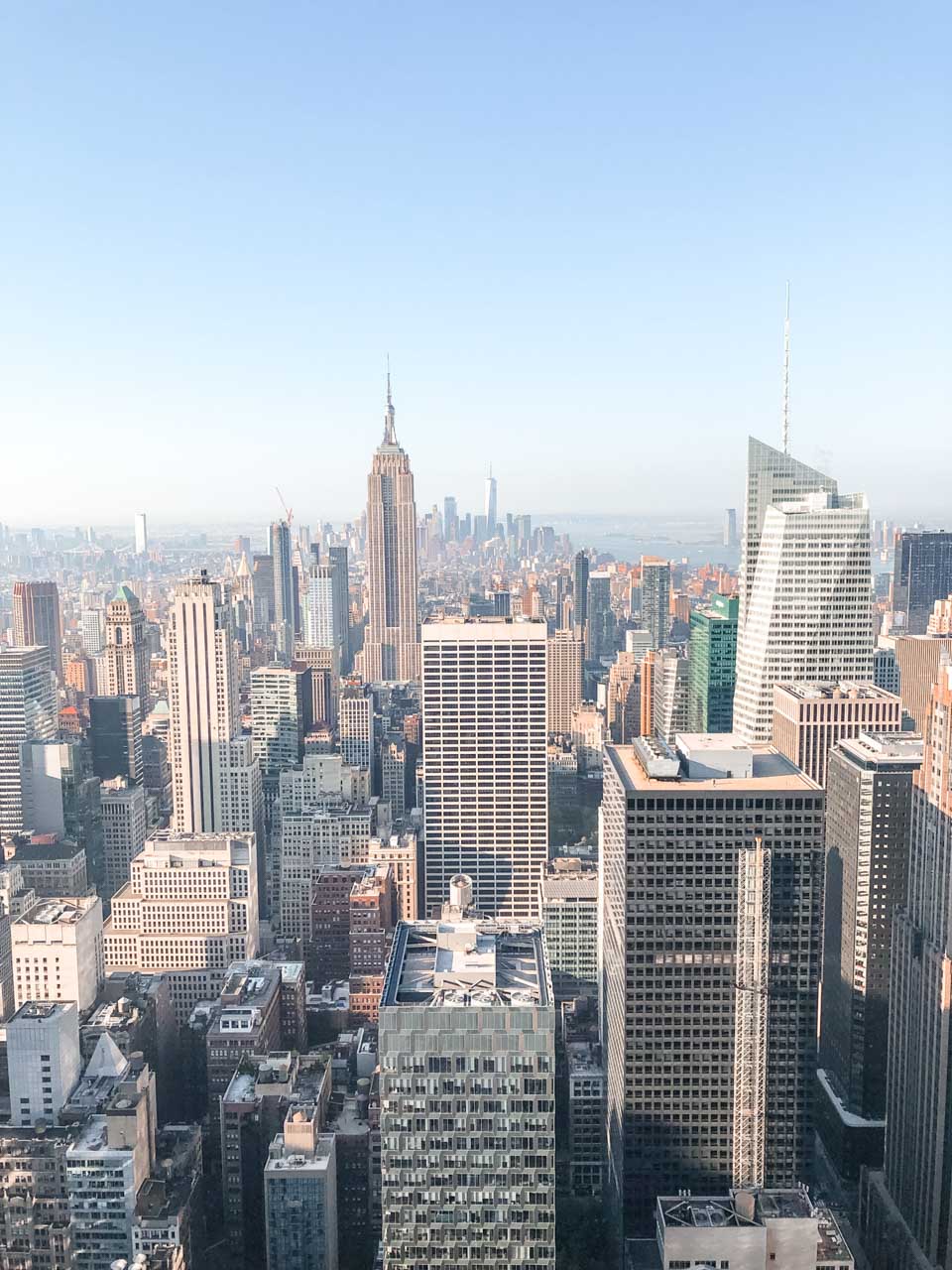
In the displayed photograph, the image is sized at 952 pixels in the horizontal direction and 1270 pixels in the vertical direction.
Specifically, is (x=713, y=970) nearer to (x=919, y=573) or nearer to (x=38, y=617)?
(x=38, y=617)

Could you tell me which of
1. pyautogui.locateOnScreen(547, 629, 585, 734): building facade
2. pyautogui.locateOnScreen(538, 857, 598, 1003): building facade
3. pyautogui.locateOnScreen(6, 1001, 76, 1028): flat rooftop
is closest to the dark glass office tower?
pyautogui.locateOnScreen(547, 629, 585, 734): building facade

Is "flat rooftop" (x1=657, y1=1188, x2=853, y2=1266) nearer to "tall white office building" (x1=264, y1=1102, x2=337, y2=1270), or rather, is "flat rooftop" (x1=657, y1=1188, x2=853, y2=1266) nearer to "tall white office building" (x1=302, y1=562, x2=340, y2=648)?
"tall white office building" (x1=264, y1=1102, x2=337, y2=1270)

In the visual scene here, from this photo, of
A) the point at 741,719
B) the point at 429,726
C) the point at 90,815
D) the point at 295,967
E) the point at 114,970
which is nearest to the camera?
the point at 295,967

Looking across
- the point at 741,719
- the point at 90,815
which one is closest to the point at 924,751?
the point at 741,719

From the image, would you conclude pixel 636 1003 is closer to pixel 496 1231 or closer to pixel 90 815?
pixel 496 1231

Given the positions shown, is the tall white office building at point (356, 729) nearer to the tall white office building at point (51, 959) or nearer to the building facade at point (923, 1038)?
the tall white office building at point (51, 959)

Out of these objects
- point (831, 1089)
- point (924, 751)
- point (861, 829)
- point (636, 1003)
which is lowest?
point (831, 1089)

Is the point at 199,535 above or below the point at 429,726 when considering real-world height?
above
